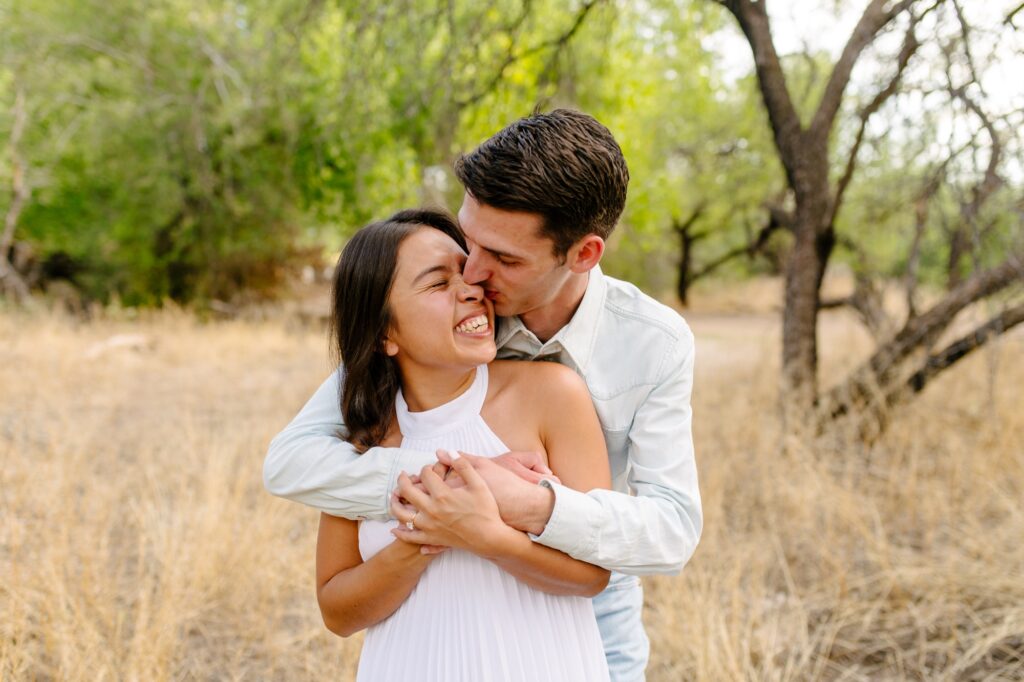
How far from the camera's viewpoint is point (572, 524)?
1445 millimetres

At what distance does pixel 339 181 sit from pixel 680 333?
10.9 meters

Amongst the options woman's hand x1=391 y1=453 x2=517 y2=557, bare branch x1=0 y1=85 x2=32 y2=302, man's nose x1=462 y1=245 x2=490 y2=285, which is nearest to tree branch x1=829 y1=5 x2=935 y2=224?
man's nose x1=462 y1=245 x2=490 y2=285

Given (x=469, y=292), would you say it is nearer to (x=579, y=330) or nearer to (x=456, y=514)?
(x=579, y=330)

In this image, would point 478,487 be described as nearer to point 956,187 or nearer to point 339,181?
point 956,187

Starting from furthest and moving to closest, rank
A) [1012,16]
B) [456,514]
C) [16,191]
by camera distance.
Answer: [16,191] < [1012,16] < [456,514]

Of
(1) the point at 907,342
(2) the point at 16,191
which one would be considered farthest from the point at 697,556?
(2) the point at 16,191

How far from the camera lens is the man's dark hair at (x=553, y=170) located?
70.2 inches

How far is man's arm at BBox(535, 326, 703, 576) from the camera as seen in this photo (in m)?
1.46

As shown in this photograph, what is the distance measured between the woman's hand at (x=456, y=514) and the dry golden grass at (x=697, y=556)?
51.7 inches

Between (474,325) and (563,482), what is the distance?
385 mm

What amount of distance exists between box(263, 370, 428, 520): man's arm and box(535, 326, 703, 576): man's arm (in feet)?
1.05

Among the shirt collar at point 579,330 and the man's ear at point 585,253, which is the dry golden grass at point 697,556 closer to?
the shirt collar at point 579,330

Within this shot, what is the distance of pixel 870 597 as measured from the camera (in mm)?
3404

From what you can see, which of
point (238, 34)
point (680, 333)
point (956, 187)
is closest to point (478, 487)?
point (680, 333)
